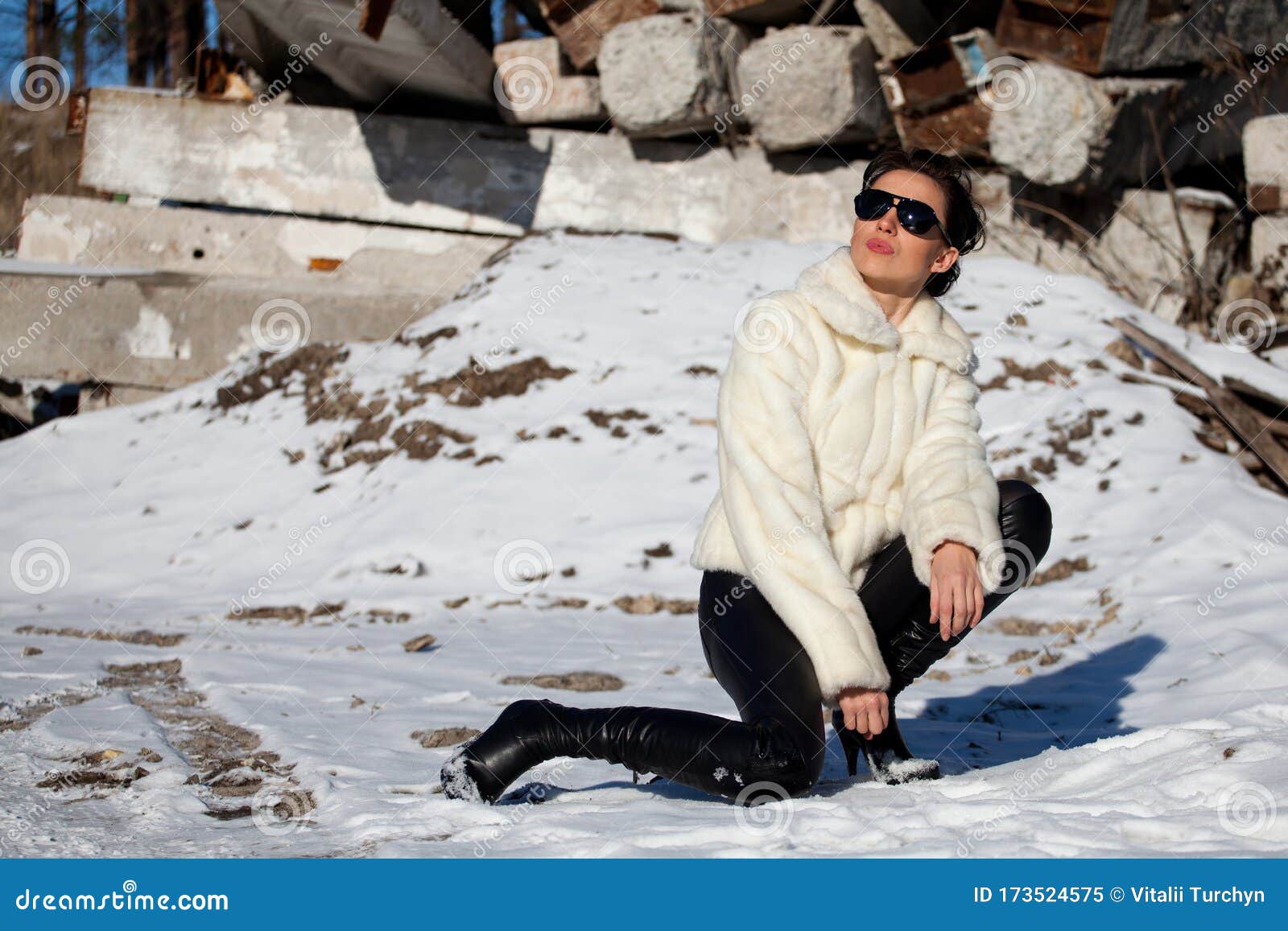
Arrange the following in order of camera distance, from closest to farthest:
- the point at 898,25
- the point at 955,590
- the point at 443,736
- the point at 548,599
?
the point at 955,590, the point at 443,736, the point at 548,599, the point at 898,25

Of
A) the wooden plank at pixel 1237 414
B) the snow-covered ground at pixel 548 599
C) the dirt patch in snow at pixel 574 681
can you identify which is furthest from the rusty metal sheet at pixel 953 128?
the dirt patch in snow at pixel 574 681

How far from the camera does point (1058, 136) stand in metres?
7.76

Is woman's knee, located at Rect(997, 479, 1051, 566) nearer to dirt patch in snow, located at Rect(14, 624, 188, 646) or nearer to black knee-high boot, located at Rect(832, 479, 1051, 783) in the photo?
black knee-high boot, located at Rect(832, 479, 1051, 783)

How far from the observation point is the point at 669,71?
830 centimetres

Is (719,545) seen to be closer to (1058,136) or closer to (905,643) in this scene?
(905,643)

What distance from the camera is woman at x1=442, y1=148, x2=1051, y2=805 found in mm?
2270

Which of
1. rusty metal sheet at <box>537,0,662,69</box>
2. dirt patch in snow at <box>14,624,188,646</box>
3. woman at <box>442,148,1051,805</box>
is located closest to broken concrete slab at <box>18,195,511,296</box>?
rusty metal sheet at <box>537,0,662,69</box>

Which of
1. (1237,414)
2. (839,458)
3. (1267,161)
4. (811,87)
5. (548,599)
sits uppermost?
(811,87)

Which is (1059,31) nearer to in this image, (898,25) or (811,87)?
(898,25)

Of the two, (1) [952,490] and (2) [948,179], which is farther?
(2) [948,179]

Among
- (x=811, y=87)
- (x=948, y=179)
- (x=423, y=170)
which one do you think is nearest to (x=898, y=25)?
(x=811, y=87)

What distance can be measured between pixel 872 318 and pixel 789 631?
2.13ft

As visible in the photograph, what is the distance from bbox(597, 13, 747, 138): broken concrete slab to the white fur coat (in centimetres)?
609
